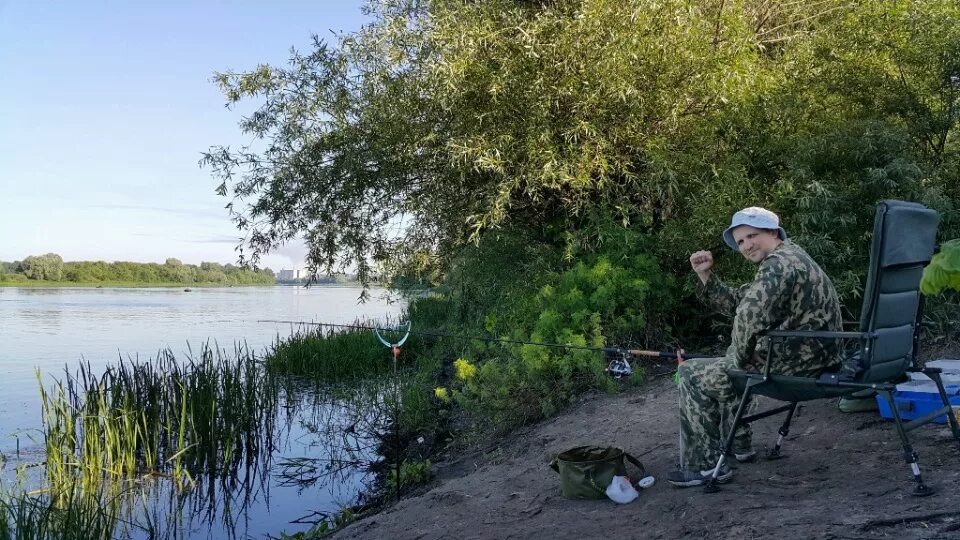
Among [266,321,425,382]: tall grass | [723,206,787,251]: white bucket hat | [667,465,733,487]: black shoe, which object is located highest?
[723,206,787,251]: white bucket hat

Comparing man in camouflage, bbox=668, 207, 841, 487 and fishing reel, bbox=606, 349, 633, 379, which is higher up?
man in camouflage, bbox=668, 207, 841, 487

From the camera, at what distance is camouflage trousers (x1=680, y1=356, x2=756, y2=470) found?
151 inches

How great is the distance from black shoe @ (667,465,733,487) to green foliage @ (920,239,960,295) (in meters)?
1.40

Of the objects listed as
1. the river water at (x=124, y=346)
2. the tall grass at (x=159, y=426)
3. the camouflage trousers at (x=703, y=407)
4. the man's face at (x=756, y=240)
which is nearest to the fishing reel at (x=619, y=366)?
the camouflage trousers at (x=703, y=407)

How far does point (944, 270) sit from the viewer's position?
9.43 feet

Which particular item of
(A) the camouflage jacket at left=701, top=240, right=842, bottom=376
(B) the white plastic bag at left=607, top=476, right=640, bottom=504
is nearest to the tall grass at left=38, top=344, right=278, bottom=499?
(B) the white plastic bag at left=607, top=476, right=640, bottom=504

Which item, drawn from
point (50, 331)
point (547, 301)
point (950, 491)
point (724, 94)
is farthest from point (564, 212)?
point (50, 331)

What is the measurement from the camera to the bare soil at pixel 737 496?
3193 millimetres

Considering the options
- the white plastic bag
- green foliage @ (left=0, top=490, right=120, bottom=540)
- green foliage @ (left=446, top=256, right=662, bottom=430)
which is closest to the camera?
the white plastic bag

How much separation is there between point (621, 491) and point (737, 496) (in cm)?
58

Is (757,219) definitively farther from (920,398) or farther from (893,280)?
(920,398)

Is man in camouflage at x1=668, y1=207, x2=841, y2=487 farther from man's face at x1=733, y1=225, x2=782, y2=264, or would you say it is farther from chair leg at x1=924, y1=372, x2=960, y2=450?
chair leg at x1=924, y1=372, x2=960, y2=450

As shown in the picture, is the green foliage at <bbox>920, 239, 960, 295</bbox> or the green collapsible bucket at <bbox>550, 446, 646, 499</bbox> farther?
the green collapsible bucket at <bbox>550, 446, 646, 499</bbox>

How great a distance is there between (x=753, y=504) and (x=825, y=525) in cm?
43
